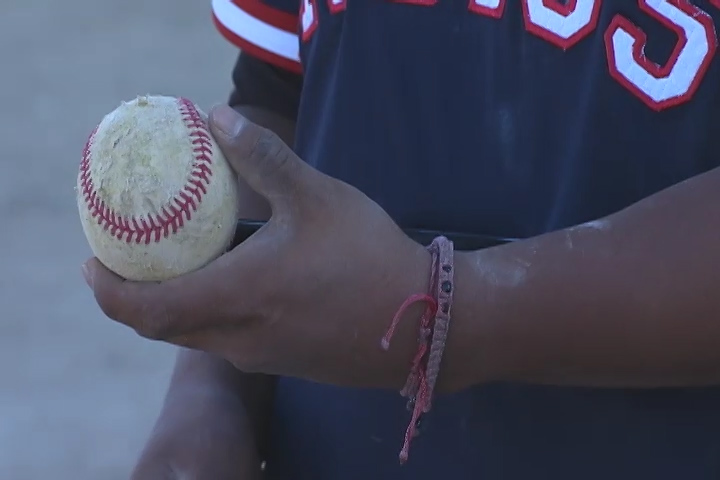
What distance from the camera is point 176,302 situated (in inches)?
33.4

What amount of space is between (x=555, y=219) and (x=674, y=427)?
0.21 metres

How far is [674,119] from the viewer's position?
3.05ft

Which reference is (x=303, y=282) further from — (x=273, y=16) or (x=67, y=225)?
(x=67, y=225)

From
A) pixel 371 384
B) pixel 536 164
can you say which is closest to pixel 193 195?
pixel 371 384

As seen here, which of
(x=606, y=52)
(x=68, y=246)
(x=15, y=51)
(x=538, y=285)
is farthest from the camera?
(x=15, y=51)

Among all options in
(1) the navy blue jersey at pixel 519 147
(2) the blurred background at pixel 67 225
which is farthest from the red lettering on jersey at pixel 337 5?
(2) the blurred background at pixel 67 225

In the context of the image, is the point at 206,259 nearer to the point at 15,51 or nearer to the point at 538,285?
the point at 538,285

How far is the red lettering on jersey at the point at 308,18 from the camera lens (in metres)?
1.15

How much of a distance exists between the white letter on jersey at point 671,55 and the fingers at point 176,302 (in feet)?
1.22

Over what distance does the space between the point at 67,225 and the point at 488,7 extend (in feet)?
9.17

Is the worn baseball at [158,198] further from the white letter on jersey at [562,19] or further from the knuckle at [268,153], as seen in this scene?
the white letter on jersey at [562,19]

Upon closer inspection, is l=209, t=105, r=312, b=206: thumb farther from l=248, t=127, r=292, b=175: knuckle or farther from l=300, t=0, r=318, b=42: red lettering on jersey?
l=300, t=0, r=318, b=42: red lettering on jersey

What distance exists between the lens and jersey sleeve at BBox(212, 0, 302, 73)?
1.30 meters

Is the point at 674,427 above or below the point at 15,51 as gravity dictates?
above
